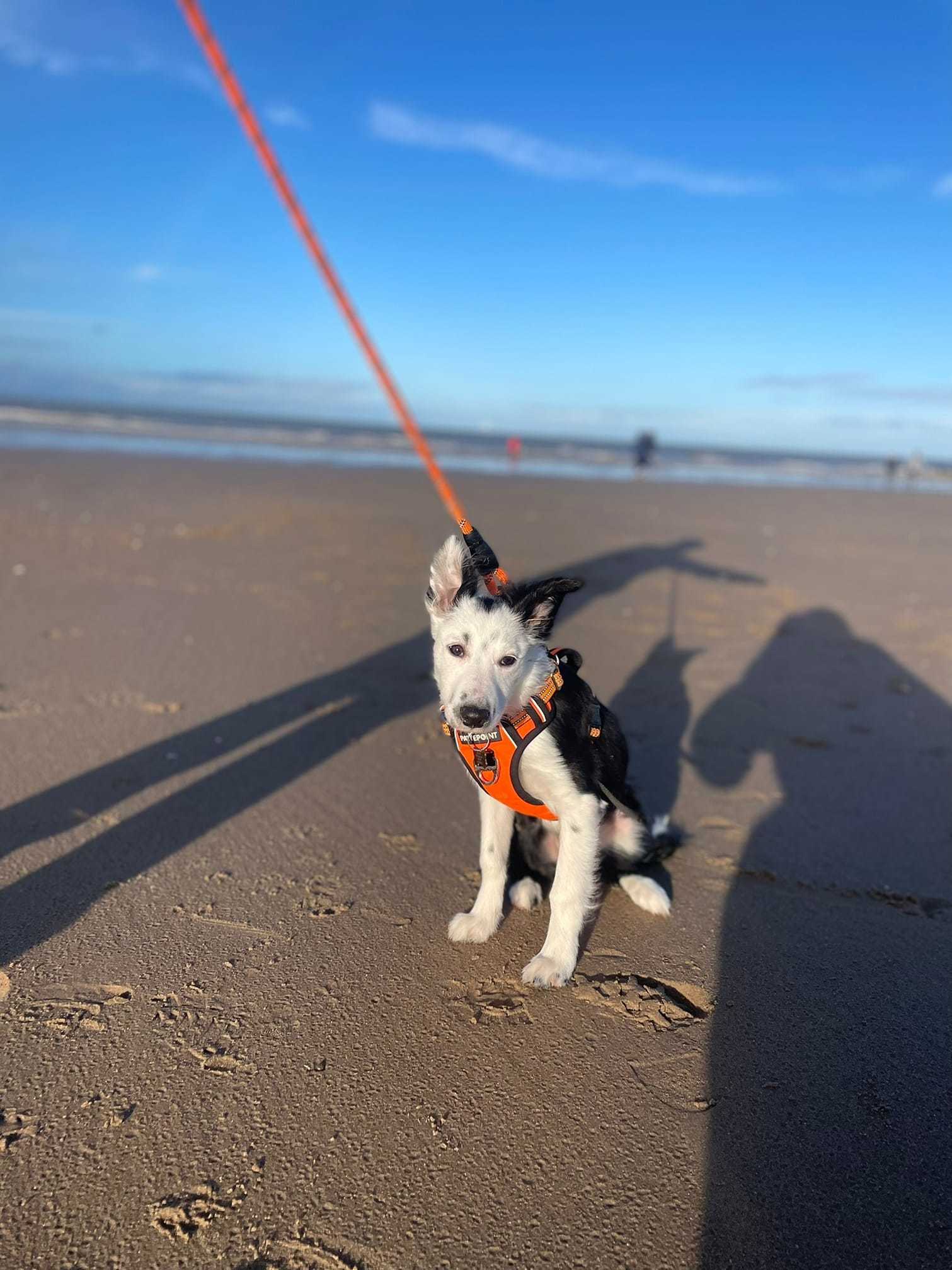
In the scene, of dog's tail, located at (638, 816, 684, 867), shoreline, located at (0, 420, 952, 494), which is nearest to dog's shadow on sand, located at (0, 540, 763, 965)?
dog's tail, located at (638, 816, 684, 867)

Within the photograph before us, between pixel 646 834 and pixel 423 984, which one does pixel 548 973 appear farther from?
pixel 646 834

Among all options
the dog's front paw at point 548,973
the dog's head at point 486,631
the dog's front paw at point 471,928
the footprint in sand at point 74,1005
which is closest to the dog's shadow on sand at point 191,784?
the footprint in sand at point 74,1005

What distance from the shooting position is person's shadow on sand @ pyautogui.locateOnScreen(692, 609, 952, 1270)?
1.96 metres

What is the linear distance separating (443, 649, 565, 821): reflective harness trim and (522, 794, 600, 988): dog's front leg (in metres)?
0.18

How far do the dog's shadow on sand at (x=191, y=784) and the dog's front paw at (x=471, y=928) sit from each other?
4.55ft

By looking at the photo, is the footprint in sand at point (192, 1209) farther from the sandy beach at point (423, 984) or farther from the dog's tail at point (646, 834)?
the dog's tail at point (646, 834)

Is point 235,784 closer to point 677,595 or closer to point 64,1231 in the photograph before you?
point 64,1231

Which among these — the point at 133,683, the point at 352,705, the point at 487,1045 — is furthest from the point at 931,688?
the point at 133,683

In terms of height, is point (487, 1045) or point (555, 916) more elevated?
point (555, 916)

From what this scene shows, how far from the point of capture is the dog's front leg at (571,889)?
284 centimetres

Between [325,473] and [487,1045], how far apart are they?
67.4 feet

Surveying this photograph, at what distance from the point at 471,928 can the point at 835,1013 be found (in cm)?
134

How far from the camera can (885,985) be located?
9.39 feet

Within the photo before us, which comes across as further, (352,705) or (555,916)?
(352,705)
